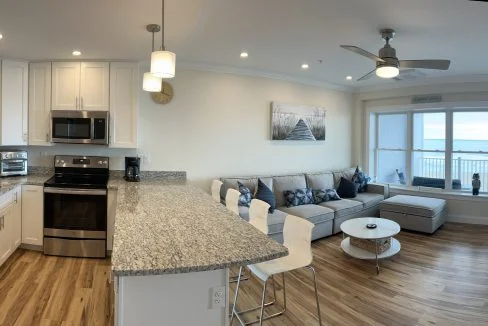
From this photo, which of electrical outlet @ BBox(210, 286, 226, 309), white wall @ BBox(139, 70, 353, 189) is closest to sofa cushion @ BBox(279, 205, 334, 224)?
white wall @ BBox(139, 70, 353, 189)

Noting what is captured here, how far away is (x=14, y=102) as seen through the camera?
13.2 feet

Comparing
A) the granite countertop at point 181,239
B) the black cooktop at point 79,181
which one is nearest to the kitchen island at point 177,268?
the granite countertop at point 181,239

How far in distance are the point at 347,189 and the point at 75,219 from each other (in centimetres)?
421

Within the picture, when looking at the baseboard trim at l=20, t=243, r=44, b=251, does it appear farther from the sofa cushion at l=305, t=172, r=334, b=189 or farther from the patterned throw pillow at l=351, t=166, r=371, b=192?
the patterned throw pillow at l=351, t=166, r=371, b=192

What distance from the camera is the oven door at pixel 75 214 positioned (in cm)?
376

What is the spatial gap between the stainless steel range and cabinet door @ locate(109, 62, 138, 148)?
0.68 metres

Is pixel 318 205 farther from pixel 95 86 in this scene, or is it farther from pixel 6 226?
pixel 6 226

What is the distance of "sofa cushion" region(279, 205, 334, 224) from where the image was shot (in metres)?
4.40

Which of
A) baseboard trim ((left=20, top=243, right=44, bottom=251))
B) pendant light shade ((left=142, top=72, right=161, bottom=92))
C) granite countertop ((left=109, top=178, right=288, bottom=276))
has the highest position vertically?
pendant light shade ((left=142, top=72, right=161, bottom=92))

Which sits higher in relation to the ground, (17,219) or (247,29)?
(247,29)

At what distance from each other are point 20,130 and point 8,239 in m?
1.38

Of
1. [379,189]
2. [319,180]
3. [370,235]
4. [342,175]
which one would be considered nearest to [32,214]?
[370,235]

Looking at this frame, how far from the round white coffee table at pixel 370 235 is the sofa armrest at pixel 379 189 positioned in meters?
1.88

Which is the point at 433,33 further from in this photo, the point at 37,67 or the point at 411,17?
the point at 37,67
